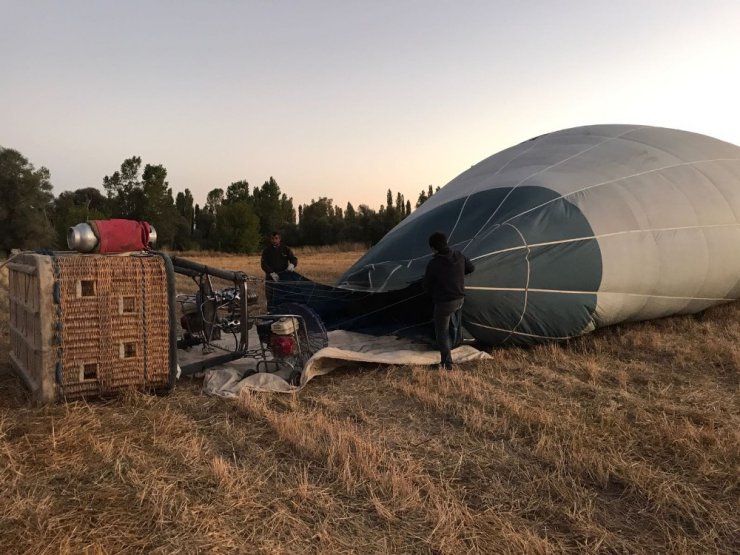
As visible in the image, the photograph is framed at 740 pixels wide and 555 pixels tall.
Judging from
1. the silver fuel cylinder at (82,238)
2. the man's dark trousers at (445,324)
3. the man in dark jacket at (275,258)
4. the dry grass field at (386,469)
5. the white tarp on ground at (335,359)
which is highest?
the silver fuel cylinder at (82,238)

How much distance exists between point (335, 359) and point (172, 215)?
49058 mm

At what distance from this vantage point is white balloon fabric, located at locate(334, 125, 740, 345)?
5414mm

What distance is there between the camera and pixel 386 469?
284 centimetres

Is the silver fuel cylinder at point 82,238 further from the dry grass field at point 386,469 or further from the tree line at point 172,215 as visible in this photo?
the tree line at point 172,215

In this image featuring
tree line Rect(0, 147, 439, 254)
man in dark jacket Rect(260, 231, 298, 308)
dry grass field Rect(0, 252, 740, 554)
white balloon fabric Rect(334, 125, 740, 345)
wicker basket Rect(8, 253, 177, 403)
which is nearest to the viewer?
dry grass field Rect(0, 252, 740, 554)

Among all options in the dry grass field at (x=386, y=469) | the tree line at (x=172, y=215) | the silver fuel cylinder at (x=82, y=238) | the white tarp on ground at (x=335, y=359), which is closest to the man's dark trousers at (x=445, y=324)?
the white tarp on ground at (x=335, y=359)

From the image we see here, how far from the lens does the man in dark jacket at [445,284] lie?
500cm

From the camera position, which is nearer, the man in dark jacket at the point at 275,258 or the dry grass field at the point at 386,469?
the dry grass field at the point at 386,469

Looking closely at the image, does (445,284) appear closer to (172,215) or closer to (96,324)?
(96,324)

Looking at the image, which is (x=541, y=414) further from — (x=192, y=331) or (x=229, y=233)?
(x=229, y=233)

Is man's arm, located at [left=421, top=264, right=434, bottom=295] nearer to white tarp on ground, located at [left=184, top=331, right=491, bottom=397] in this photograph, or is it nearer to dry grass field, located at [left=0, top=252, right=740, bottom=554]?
white tarp on ground, located at [left=184, top=331, right=491, bottom=397]

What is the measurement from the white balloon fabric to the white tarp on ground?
1.41 feet

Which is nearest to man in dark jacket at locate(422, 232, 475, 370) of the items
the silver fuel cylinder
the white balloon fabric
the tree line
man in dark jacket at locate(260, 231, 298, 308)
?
the white balloon fabric

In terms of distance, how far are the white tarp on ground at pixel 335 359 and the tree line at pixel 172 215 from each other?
32318 millimetres
